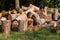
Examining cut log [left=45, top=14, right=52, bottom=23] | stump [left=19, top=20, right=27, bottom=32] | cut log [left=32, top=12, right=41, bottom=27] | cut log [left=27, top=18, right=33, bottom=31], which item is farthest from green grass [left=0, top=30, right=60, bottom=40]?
cut log [left=45, top=14, right=52, bottom=23]

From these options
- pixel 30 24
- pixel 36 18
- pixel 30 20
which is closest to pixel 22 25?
pixel 30 24

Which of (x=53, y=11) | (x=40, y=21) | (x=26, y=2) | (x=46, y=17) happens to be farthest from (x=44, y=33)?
(x=26, y=2)

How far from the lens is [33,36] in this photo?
312 inches

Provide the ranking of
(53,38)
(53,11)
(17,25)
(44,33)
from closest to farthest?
(53,38) < (44,33) < (17,25) < (53,11)

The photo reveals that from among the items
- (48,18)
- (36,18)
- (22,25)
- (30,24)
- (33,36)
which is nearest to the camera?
(33,36)

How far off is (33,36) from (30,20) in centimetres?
146

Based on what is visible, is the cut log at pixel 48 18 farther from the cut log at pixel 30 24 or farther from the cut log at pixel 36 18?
the cut log at pixel 30 24

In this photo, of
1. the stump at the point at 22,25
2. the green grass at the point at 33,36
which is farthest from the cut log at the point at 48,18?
the stump at the point at 22,25

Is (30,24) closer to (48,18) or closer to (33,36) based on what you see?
(48,18)

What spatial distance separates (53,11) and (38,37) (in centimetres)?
326

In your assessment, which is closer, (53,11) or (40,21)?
(40,21)

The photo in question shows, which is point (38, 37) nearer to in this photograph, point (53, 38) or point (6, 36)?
point (53, 38)

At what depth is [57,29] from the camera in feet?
28.1

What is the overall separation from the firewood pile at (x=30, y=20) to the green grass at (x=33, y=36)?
32 cm
